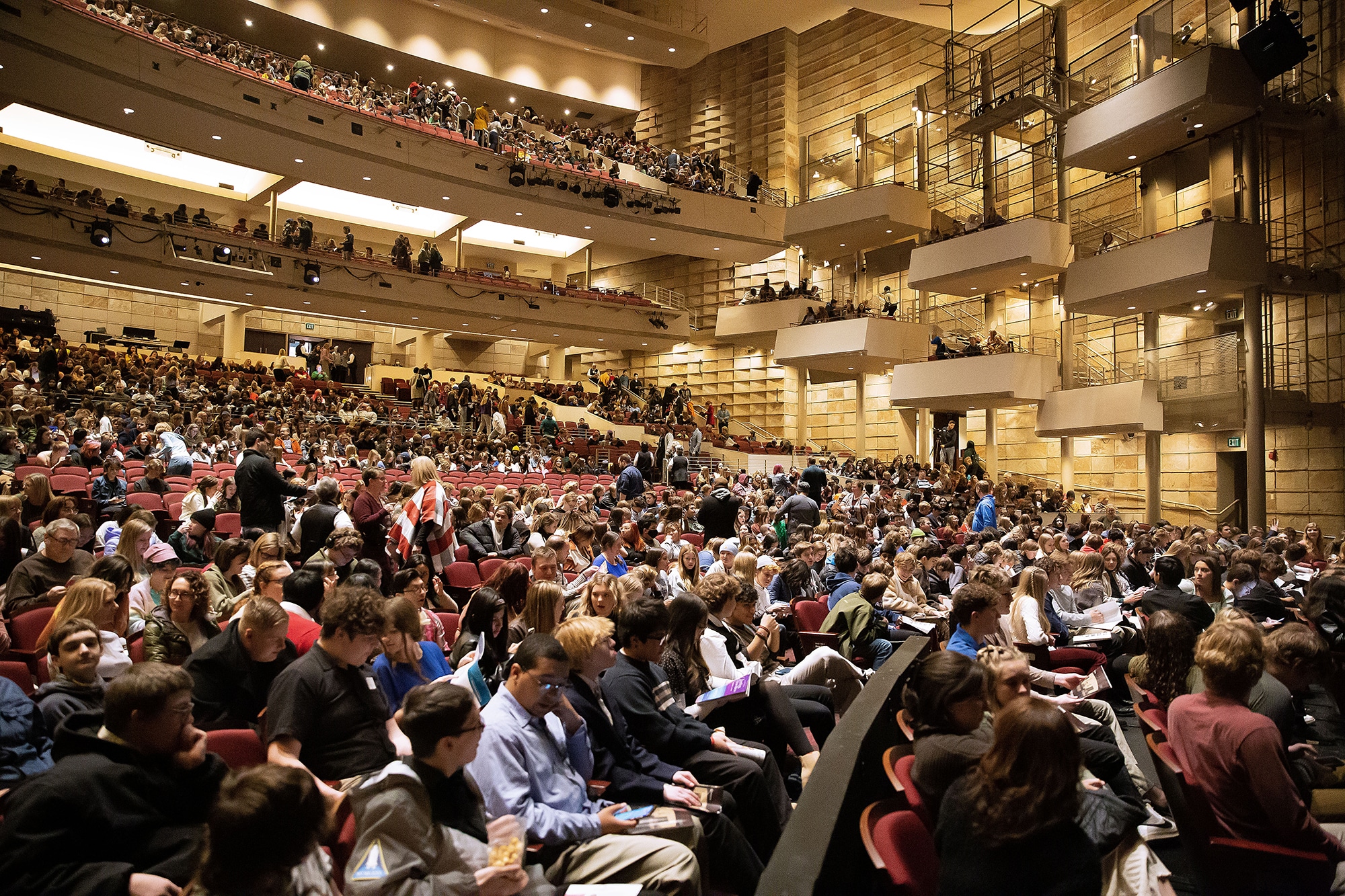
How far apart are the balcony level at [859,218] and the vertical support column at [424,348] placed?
11054 mm

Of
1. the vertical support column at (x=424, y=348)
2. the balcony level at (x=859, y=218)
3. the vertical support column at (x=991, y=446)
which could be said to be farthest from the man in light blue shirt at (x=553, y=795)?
the vertical support column at (x=424, y=348)

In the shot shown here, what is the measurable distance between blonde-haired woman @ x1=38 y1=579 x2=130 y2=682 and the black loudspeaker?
15.2m

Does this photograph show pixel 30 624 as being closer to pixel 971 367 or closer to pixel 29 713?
pixel 29 713

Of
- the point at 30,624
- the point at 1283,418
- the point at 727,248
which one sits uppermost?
the point at 727,248

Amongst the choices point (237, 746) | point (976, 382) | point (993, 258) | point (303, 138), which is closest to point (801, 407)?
point (976, 382)

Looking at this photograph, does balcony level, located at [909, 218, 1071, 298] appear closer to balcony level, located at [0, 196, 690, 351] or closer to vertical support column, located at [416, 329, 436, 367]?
balcony level, located at [0, 196, 690, 351]

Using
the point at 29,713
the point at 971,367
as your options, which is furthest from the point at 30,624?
the point at 971,367

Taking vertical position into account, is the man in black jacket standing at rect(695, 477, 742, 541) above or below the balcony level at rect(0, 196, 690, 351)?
below

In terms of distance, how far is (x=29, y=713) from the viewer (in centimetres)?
246

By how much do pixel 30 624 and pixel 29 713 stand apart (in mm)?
1650

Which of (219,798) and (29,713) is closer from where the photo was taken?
(219,798)

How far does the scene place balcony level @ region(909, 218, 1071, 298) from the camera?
16781mm

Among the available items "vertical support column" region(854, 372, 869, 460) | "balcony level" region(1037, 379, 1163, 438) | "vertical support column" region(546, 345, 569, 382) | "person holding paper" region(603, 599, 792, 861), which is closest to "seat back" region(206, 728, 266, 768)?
"person holding paper" region(603, 599, 792, 861)

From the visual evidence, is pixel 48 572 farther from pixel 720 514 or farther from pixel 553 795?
pixel 720 514
